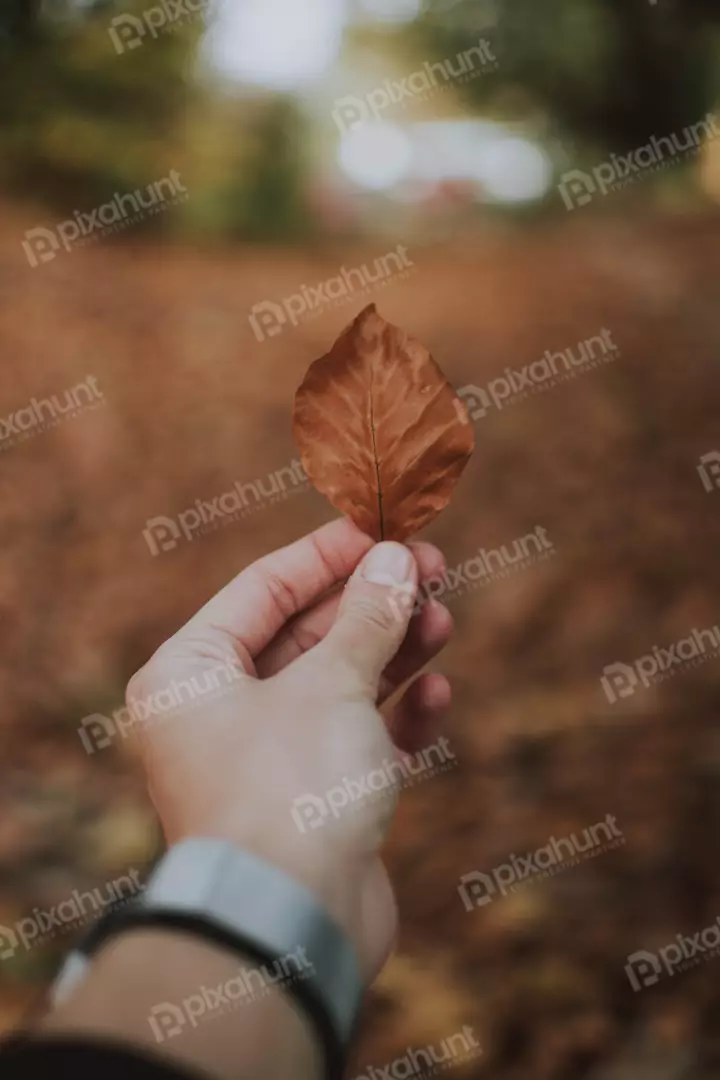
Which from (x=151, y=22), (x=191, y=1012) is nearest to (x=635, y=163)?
(x=151, y=22)

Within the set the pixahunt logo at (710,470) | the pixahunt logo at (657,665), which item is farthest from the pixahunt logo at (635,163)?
the pixahunt logo at (657,665)

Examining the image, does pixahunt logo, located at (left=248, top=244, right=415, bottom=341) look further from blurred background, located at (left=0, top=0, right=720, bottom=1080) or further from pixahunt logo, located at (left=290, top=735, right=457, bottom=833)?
pixahunt logo, located at (left=290, top=735, right=457, bottom=833)

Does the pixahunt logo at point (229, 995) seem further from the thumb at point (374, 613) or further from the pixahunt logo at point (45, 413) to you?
the pixahunt logo at point (45, 413)

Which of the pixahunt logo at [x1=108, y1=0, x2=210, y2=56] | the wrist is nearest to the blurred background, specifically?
the pixahunt logo at [x1=108, y1=0, x2=210, y2=56]

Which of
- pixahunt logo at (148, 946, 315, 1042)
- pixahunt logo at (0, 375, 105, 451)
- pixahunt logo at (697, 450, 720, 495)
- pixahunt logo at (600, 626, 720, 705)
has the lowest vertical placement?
pixahunt logo at (600, 626, 720, 705)

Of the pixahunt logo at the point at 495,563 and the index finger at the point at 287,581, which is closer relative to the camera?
the index finger at the point at 287,581

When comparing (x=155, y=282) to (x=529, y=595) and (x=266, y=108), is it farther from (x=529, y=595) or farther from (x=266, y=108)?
(x=529, y=595)

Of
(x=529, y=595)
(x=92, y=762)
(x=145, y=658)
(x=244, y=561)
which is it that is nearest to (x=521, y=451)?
(x=529, y=595)
